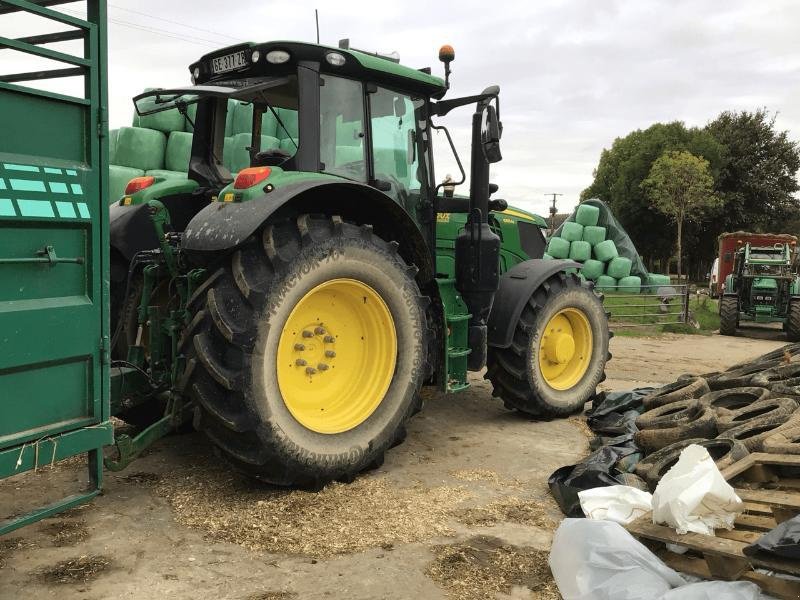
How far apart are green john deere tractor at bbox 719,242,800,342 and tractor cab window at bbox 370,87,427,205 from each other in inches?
411

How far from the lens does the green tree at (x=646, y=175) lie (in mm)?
33125

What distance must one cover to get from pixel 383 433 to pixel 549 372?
222 centimetres

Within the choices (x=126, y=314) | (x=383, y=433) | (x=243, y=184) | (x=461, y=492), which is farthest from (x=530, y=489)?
(x=126, y=314)

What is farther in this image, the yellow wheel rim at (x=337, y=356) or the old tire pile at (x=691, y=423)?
the yellow wheel rim at (x=337, y=356)

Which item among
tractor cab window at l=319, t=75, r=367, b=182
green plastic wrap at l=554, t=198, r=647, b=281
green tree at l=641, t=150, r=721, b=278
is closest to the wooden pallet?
tractor cab window at l=319, t=75, r=367, b=182

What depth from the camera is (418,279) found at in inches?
185

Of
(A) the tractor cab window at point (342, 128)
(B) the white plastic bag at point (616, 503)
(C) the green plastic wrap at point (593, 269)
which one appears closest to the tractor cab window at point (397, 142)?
(A) the tractor cab window at point (342, 128)

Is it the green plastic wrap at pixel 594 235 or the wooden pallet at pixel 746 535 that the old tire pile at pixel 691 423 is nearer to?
the wooden pallet at pixel 746 535

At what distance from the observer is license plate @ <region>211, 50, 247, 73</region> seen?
4.36m

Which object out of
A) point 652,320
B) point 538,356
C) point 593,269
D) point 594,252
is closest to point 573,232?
point 594,252

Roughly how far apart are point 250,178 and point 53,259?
1.30 m

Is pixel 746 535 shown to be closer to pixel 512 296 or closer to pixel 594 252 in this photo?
pixel 512 296

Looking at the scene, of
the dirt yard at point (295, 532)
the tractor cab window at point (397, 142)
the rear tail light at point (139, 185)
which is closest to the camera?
the dirt yard at point (295, 532)

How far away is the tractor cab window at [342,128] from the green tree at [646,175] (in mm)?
30692
